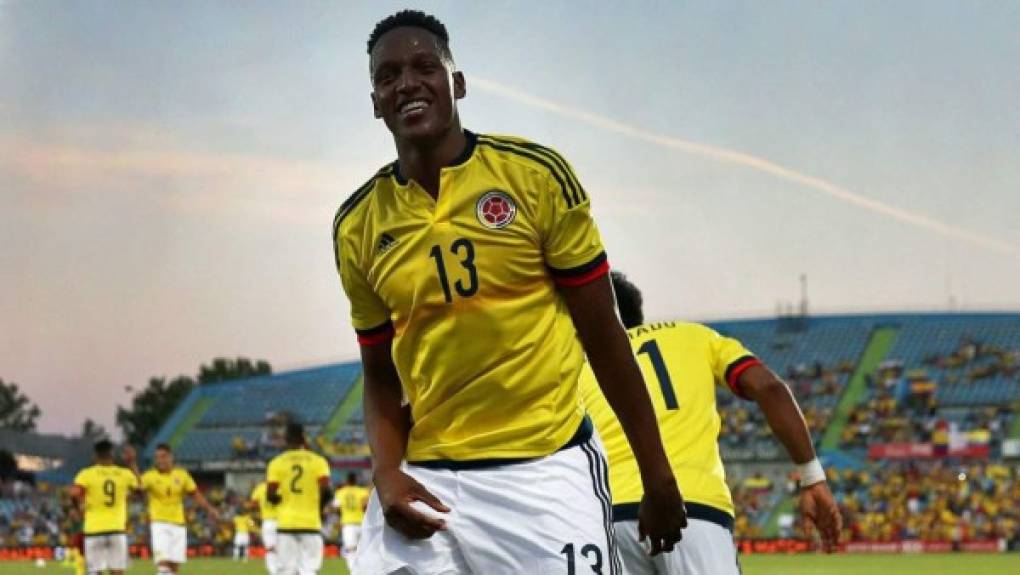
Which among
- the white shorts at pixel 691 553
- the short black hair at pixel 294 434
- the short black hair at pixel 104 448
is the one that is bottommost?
the white shorts at pixel 691 553

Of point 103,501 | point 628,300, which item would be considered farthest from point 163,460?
point 628,300

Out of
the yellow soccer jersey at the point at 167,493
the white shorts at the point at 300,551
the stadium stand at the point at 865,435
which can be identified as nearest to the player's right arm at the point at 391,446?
the white shorts at the point at 300,551

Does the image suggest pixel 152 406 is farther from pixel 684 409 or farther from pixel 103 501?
pixel 684 409

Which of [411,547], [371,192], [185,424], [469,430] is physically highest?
[185,424]

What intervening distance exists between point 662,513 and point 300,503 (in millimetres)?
16868

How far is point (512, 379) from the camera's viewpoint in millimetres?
4031

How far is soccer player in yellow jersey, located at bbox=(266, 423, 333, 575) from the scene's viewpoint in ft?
67.1

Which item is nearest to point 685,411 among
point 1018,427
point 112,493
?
point 112,493

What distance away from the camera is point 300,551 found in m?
20.7

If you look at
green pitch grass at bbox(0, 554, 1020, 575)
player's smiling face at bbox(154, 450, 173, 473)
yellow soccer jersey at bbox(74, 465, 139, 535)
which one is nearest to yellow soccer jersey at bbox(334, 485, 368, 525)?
green pitch grass at bbox(0, 554, 1020, 575)

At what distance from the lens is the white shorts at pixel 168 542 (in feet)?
74.5

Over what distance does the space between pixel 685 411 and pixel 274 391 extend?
7406 cm

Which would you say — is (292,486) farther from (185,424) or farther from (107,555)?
(185,424)

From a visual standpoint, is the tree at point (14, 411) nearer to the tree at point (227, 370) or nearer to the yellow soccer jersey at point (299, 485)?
the tree at point (227, 370)
